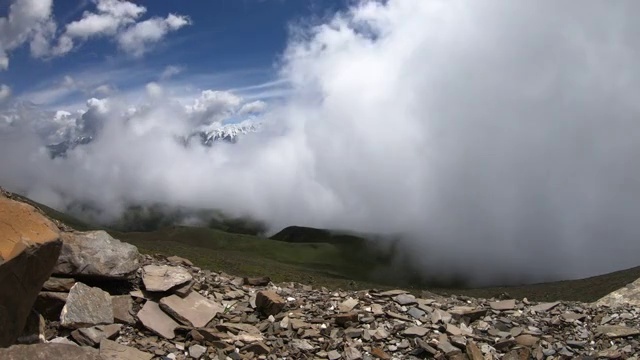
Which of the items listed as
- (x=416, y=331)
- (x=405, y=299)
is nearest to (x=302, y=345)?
(x=416, y=331)

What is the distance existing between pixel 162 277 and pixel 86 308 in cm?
345

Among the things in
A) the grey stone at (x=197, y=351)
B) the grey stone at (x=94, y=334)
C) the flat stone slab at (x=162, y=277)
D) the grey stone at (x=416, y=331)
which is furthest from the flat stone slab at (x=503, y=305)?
the grey stone at (x=94, y=334)

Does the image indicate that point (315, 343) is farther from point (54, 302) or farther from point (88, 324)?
point (54, 302)

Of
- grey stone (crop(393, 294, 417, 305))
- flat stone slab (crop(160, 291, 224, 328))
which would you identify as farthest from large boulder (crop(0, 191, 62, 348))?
grey stone (crop(393, 294, 417, 305))

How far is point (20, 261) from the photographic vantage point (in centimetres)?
1266

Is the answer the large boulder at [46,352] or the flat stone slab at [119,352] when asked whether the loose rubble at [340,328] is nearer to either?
the flat stone slab at [119,352]

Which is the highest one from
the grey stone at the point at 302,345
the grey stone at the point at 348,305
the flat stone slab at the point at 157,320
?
the grey stone at the point at 348,305

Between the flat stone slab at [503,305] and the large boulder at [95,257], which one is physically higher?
the large boulder at [95,257]

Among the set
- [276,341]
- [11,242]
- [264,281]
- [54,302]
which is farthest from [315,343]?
[11,242]

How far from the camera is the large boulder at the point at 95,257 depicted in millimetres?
17656

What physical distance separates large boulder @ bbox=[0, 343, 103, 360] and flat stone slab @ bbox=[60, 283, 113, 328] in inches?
161

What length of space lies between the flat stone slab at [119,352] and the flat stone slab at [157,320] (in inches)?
55.9

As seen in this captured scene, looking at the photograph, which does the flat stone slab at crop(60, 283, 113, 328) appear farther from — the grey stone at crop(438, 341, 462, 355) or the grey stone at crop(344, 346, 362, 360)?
the grey stone at crop(438, 341, 462, 355)

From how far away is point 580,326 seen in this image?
19703 millimetres
